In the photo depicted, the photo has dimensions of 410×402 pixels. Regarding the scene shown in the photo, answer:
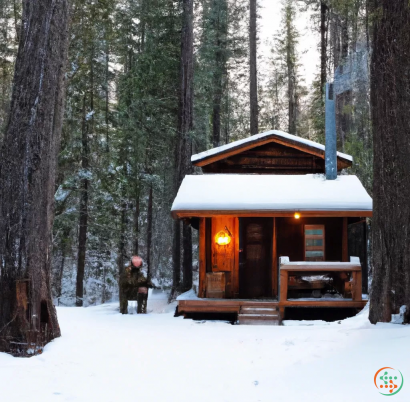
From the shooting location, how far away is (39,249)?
20.1 ft

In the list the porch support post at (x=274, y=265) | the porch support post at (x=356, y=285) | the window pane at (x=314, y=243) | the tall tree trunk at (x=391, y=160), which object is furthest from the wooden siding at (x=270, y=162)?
the tall tree trunk at (x=391, y=160)

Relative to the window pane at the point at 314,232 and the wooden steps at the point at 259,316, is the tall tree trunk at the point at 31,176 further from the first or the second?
the window pane at the point at 314,232

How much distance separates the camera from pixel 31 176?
19.9 feet

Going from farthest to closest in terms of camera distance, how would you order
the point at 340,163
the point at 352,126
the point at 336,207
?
the point at 352,126
the point at 340,163
the point at 336,207

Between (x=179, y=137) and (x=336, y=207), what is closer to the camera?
(x=336, y=207)

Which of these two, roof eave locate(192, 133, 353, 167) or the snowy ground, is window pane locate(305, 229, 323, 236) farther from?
the snowy ground

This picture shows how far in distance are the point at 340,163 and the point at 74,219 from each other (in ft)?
35.1

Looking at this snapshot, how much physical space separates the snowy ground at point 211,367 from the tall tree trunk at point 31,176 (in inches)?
23.3

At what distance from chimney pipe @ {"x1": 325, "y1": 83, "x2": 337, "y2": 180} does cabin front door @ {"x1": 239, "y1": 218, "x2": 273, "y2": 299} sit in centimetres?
243

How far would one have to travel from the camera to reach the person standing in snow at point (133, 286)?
10984 millimetres

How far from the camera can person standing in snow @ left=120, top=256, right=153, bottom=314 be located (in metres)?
11.0

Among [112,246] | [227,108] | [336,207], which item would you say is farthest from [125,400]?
[227,108]

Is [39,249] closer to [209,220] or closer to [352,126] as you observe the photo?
[209,220]

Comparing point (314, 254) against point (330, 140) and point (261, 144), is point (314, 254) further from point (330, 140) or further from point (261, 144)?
point (261, 144)
